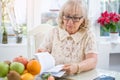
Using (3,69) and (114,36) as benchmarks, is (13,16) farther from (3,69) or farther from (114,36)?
(3,69)

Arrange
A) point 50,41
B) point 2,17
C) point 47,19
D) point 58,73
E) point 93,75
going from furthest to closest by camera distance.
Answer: point 47,19 < point 2,17 < point 50,41 < point 93,75 < point 58,73

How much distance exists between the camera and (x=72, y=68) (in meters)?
1.50

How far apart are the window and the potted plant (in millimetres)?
1092

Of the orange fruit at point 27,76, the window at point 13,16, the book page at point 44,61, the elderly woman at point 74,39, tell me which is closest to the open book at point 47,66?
the book page at point 44,61

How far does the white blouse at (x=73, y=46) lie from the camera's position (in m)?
1.87

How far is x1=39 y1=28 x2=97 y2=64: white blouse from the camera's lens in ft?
6.14

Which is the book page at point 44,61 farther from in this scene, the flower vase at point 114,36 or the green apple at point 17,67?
the flower vase at point 114,36

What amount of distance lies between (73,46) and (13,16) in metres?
1.52

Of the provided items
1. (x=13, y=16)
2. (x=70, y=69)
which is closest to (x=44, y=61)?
(x=70, y=69)

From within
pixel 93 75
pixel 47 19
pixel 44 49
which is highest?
pixel 47 19

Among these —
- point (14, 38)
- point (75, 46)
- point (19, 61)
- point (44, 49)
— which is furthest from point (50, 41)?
Answer: point (14, 38)

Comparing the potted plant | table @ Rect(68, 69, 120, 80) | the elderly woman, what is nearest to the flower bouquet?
the potted plant

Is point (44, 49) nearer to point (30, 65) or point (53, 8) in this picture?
point (30, 65)

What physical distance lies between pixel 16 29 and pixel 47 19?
0.47 metres
